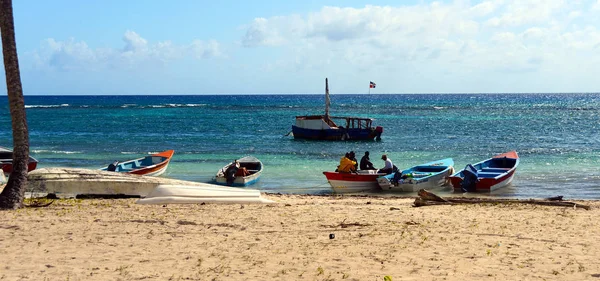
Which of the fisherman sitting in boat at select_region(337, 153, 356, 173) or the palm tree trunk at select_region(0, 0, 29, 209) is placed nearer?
the palm tree trunk at select_region(0, 0, 29, 209)

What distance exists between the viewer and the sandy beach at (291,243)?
8086mm

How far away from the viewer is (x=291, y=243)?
9.76 meters

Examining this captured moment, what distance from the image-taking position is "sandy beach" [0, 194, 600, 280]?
809cm

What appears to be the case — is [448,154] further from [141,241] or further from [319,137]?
[141,241]

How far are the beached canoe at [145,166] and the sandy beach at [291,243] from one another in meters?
9.72

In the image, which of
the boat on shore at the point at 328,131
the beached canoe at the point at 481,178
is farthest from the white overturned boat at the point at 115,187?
the boat on shore at the point at 328,131

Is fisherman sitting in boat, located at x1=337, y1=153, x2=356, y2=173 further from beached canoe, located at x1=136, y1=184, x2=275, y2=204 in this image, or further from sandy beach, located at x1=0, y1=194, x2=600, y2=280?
sandy beach, located at x1=0, y1=194, x2=600, y2=280

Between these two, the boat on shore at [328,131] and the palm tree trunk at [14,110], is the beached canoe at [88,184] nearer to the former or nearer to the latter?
the palm tree trunk at [14,110]

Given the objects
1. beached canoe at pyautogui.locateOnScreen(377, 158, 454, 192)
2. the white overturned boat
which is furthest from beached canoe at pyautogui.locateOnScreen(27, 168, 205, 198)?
beached canoe at pyautogui.locateOnScreen(377, 158, 454, 192)

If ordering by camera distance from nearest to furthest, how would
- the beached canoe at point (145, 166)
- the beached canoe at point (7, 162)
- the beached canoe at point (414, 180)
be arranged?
the beached canoe at point (414, 180), the beached canoe at point (7, 162), the beached canoe at point (145, 166)


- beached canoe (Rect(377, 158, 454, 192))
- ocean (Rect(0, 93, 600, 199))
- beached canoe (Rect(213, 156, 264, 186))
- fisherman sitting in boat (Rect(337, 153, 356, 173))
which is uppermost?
fisherman sitting in boat (Rect(337, 153, 356, 173))

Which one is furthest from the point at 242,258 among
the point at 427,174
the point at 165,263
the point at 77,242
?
the point at 427,174

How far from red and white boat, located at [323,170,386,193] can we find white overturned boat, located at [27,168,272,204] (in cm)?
571

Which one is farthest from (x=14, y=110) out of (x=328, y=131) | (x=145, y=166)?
(x=328, y=131)
